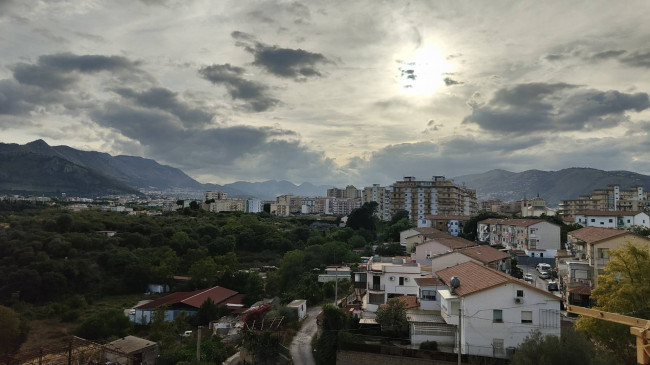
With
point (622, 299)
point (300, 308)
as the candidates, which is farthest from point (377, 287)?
point (622, 299)

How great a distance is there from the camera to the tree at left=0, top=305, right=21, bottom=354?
2645 centimetres

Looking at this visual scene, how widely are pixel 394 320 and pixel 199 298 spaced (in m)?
19.7

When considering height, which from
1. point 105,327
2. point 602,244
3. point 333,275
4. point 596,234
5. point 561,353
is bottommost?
point 105,327

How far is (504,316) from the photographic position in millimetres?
18031

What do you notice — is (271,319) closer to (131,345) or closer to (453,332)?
(131,345)

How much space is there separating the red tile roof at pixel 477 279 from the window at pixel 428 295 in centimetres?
92

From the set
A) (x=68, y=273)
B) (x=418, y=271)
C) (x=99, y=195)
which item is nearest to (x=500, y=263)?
(x=418, y=271)

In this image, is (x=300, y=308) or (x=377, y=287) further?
(x=300, y=308)

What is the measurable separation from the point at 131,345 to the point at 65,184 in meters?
208

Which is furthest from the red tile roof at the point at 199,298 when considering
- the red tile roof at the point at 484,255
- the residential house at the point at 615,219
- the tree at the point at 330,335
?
the residential house at the point at 615,219

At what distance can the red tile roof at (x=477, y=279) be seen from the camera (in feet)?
59.2

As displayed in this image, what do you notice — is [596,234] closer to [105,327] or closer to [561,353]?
[561,353]

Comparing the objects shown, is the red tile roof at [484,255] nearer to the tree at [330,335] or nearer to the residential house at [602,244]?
the residential house at [602,244]

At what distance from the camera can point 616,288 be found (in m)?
17.6
